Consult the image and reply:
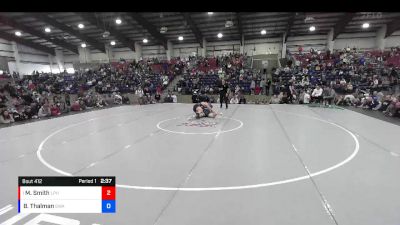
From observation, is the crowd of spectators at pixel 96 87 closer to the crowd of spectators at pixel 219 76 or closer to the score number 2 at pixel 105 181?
the crowd of spectators at pixel 219 76

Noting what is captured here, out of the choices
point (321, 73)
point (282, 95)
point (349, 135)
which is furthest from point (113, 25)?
point (349, 135)

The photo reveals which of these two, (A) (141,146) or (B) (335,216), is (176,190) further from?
(A) (141,146)

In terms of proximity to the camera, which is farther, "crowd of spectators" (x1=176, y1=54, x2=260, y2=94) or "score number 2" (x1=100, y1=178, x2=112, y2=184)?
"crowd of spectators" (x1=176, y1=54, x2=260, y2=94)

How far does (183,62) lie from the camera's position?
25.0 meters

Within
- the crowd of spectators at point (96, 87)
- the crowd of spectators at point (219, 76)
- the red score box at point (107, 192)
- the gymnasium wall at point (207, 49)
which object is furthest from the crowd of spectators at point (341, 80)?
the red score box at point (107, 192)

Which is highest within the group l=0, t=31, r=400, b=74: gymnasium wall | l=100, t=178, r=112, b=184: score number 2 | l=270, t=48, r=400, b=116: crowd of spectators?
l=0, t=31, r=400, b=74: gymnasium wall

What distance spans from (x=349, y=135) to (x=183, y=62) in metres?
20.2

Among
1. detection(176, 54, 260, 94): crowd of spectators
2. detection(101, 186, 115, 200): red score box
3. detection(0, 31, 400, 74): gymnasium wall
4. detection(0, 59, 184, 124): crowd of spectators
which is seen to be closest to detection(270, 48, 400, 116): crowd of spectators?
detection(176, 54, 260, 94): crowd of spectators

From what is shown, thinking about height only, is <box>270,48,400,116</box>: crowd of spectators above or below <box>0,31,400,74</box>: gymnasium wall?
below
